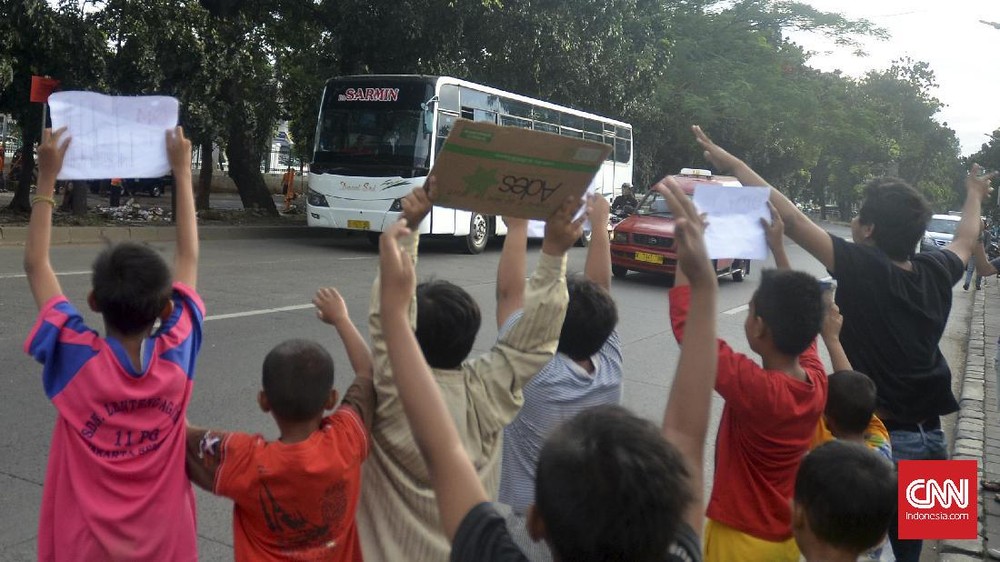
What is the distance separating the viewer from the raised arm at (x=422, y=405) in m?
1.61

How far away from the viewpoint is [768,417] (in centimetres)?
238

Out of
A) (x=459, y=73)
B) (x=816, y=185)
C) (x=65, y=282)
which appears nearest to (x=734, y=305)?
(x=65, y=282)

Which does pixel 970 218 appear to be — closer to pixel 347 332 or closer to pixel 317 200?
pixel 347 332

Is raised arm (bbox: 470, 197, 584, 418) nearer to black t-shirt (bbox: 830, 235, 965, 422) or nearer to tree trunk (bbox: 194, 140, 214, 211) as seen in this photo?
black t-shirt (bbox: 830, 235, 965, 422)

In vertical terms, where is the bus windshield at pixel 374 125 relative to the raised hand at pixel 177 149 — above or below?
above

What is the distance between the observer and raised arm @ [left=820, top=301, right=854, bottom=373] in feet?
9.09

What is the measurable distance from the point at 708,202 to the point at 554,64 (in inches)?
766

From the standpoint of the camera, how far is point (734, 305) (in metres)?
12.8

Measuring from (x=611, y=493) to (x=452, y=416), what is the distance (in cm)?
87

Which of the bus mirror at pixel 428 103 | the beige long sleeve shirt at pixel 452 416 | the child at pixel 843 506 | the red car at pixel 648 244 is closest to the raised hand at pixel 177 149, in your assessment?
the beige long sleeve shirt at pixel 452 416

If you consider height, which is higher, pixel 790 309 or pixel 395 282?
pixel 395 282

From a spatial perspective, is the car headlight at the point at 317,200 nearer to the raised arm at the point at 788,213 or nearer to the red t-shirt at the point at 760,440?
the raised arm at the point at 788,213

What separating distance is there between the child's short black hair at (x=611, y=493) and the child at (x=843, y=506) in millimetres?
729

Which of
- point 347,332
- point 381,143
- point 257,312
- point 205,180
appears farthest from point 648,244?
point 205,180
